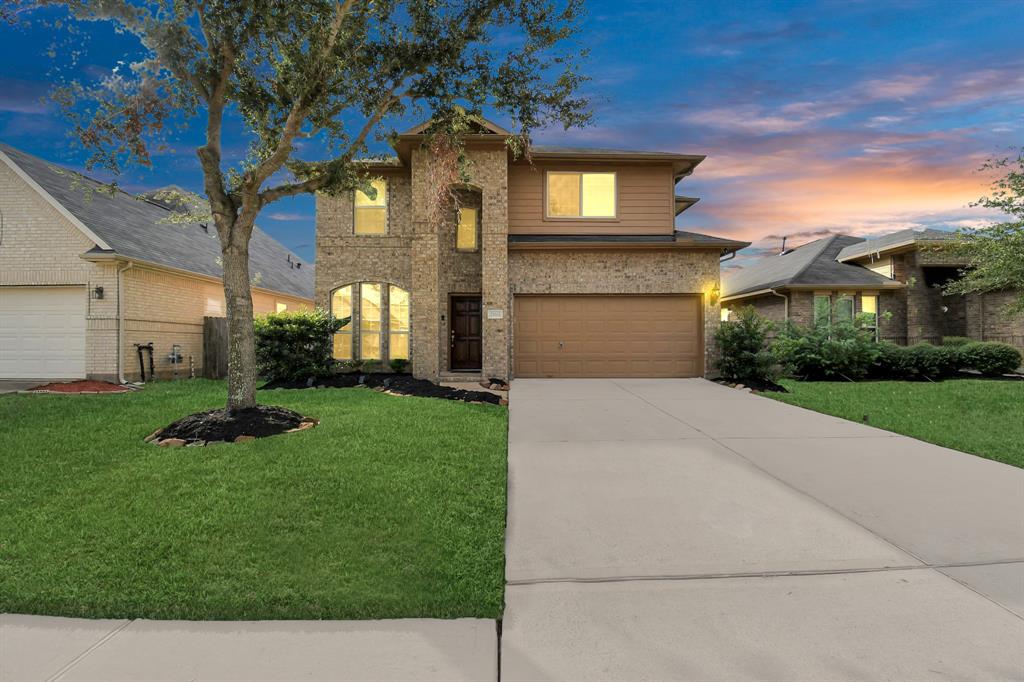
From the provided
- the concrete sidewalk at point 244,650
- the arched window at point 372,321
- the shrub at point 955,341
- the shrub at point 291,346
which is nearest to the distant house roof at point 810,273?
the shrub at point 955,341

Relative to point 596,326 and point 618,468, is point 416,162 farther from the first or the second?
point 618,468

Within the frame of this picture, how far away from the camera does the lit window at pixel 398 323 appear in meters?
14.2

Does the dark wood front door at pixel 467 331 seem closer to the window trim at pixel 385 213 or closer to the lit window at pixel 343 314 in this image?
the window trim at pixel 385 213

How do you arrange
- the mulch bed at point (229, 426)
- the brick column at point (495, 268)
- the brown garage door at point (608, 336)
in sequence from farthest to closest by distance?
the brown garage door at point (608, 336), the brick column at point (495, 268), the mulch bed at point (229, 426)

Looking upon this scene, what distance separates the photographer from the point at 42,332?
42.2ft

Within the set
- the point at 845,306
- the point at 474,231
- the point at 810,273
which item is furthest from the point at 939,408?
the point at 474,231

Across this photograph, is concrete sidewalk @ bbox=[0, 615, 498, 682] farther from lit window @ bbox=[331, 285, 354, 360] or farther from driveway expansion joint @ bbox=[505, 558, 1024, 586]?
lit window @ bbox=[331, 285, 354, 360]

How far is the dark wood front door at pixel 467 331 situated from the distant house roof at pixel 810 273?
11.1 metres

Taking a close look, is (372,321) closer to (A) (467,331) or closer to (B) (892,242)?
(A) (467,331)

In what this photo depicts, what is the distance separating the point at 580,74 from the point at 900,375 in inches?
494

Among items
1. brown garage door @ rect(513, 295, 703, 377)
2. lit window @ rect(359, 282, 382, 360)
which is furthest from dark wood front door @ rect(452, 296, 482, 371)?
lit window @ rect(359, 282, 382, 360)

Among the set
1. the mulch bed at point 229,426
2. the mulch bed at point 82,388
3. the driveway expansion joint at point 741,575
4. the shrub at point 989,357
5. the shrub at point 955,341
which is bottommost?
the driveway expansion joint at point 741,575

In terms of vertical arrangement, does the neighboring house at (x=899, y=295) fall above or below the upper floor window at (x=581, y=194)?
below

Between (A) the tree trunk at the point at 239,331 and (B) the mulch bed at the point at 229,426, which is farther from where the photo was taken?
(A) the tree trunk at the point at 239,331
